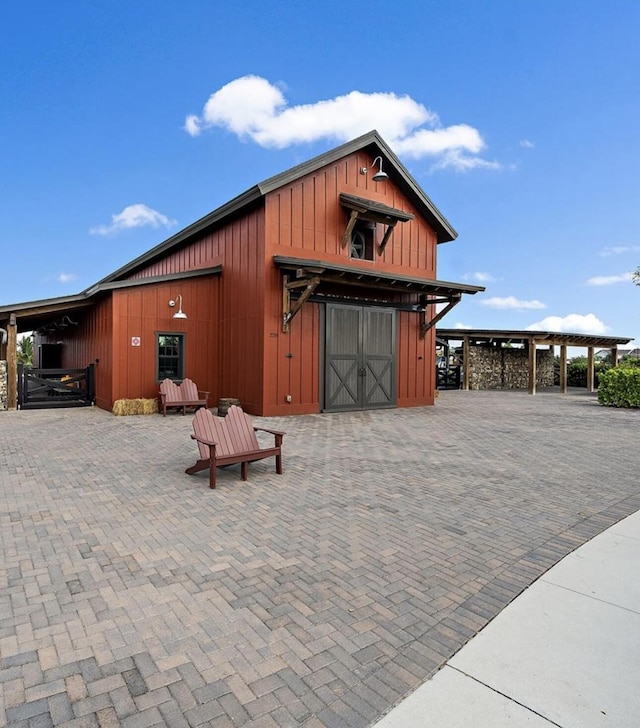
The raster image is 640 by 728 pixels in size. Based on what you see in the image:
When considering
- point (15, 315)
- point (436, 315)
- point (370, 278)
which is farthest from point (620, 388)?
point (15, 315)

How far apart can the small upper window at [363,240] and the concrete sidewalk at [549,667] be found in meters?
11.3

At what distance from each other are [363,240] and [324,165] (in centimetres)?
244

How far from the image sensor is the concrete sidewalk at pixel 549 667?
1.98 metres

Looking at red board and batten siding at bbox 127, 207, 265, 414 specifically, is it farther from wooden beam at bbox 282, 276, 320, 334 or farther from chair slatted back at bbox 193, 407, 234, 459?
chair slatted back at bbox 193, 407, 234, 459

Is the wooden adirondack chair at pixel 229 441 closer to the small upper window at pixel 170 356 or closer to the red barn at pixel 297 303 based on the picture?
the red barn at pixel 297 303

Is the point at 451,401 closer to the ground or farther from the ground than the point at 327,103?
closer to the ground

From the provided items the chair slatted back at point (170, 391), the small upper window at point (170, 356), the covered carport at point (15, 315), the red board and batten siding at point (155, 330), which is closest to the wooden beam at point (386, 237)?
the red board and batten siding at point (155, 330)

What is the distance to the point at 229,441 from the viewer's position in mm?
6027

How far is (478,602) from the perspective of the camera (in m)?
2.96

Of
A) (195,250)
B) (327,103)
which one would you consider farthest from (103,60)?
(327,103)

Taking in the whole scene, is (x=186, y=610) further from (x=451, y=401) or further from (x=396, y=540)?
(x=451, y=401)

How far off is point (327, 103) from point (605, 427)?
79.0 ft

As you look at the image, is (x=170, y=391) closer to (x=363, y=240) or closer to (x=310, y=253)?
(x=310, y=253)

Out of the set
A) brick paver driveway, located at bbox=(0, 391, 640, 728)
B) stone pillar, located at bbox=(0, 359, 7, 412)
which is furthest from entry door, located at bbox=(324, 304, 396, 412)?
stone pillar, located at bbox=(0, 359, 7, 412)
